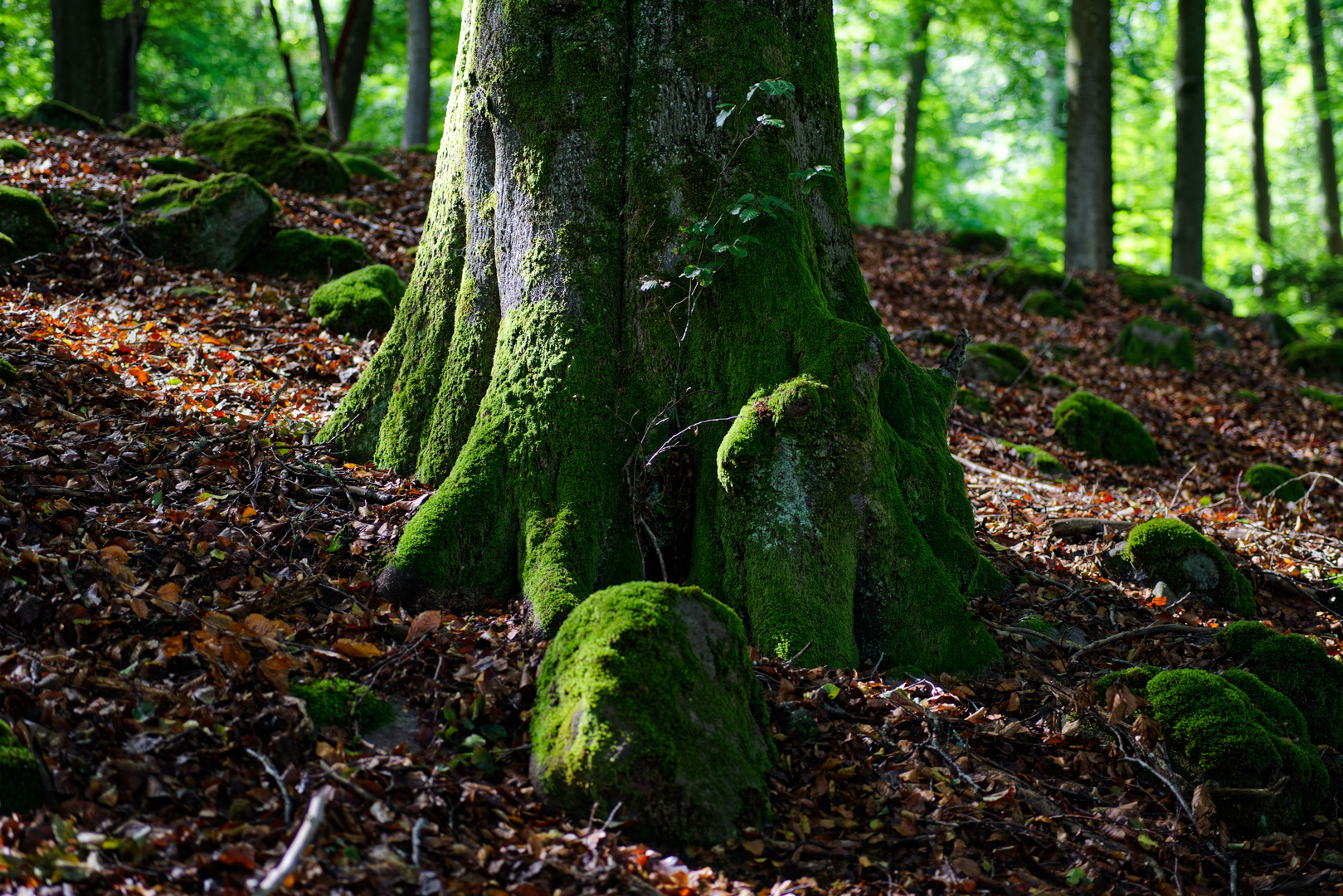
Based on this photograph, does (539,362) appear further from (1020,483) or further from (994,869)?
(1020,483)

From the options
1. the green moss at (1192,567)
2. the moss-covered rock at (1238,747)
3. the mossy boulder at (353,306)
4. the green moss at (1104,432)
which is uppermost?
the mossy boulder at (353,306)

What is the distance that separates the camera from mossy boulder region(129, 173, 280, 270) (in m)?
7.97

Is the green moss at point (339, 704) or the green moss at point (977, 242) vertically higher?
the green moss at point (977, 242)

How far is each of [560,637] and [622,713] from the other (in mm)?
429

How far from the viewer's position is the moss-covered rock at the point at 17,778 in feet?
7.94

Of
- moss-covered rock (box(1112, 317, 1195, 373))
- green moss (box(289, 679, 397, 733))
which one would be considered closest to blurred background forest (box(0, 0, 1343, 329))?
moss-covered rock (box(1112, 317, 1195, 373))

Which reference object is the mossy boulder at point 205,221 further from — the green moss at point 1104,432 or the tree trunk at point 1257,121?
the tree trunk at point 1257,121

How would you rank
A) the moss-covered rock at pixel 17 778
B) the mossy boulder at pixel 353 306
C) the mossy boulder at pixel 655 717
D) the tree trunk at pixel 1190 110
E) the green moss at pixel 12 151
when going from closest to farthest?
the moss-covered rock at pixel 17 778 < the mossy boulder at pixel 655 717 < the mossy boulder at pixel 353 306 < the green moss at pixel 12 151 < the tree trunk at pixel 1190 110

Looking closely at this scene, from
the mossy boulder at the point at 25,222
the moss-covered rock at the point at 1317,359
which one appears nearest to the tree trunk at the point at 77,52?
the mossy boulder at the point at 25,222

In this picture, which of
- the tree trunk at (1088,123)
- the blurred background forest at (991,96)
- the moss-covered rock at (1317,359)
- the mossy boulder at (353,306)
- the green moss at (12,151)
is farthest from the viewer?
the blurred background forest at (991,96)

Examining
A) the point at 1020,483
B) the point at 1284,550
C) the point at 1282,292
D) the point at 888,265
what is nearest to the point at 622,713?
the point at 1020,483

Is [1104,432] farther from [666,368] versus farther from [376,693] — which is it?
[376,693]

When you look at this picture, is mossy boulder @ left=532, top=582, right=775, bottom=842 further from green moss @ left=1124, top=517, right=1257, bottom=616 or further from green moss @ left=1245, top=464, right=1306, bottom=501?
green moss @ left=1245, top=464, right=1306, bottom=501

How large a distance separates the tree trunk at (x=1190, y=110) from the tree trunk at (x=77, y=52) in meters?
17.6
